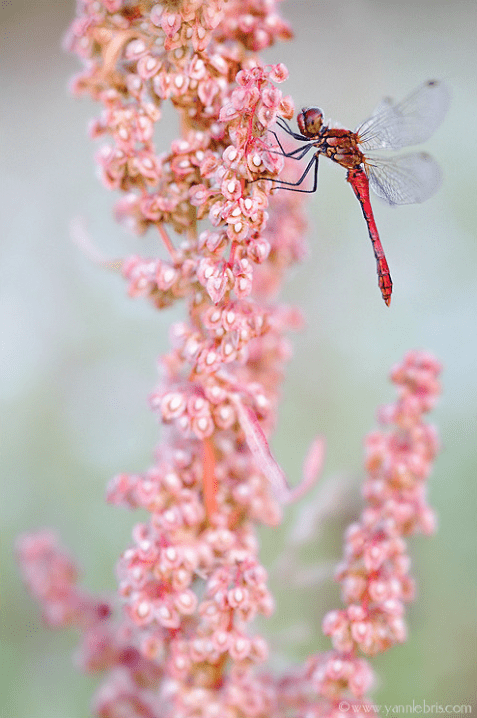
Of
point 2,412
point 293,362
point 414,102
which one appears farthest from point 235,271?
point 2,412

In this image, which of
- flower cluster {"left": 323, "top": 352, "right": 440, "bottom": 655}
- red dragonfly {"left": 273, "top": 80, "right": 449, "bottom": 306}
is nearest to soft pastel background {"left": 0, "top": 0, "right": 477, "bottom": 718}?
flower cluster {"left": 323, "top": 352, "right": 440, "bottom": 655}

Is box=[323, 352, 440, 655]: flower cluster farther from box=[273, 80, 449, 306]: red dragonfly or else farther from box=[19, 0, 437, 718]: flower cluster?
box=[273, 80, 449, 306]: red dragonfly

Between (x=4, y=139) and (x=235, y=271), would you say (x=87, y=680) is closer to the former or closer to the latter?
(x=235, y=271)

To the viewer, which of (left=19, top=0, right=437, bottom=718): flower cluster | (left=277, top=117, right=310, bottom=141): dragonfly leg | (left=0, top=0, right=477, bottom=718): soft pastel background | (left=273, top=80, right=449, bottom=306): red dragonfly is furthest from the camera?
(left=0, top=0, right=477, bottom=718): soft pastel background

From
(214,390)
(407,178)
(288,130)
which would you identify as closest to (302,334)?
(407,178)

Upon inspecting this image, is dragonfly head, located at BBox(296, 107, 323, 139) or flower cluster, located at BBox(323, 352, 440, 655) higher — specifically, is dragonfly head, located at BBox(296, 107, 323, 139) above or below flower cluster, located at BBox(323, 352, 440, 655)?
above

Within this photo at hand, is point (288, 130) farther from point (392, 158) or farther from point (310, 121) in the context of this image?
point (392, 158)
